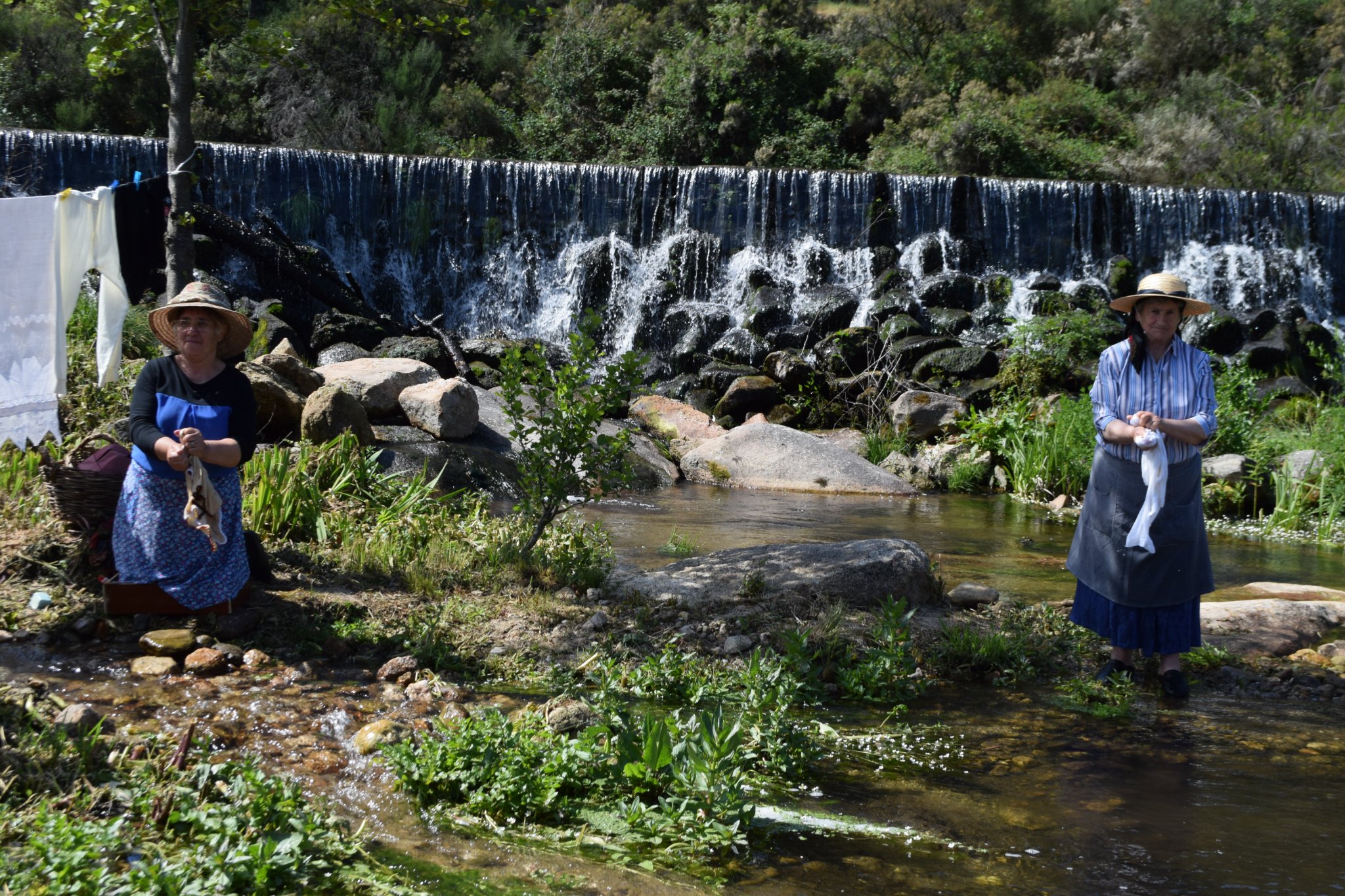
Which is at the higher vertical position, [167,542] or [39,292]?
[39,292]

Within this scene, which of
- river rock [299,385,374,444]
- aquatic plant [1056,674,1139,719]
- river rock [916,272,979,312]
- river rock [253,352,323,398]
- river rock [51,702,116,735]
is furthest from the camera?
river rock [916,272,979,312]

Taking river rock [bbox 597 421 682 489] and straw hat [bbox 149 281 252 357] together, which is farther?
river rock [bbox 597 421 682 489]

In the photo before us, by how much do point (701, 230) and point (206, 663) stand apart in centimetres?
1543

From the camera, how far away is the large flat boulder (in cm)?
1177

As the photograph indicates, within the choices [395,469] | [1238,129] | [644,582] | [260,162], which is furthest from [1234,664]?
Answer: [1238,129]

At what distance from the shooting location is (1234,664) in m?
5.17

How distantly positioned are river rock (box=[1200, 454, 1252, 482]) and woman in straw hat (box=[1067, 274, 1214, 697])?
6.60 m

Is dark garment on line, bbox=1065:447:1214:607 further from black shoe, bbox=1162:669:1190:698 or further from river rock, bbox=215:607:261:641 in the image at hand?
river rock, bbox=215:607:261:641

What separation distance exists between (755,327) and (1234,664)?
39.1 ft

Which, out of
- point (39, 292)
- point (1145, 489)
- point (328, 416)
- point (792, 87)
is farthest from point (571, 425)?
point (792, 87)

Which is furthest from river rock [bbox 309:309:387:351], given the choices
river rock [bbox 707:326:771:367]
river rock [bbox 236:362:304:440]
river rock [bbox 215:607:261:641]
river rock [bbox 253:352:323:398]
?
river rock [bbox 215:607:261:641]

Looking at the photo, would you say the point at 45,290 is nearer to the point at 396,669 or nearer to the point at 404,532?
the point at 404,532

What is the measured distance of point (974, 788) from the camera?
12.0ft

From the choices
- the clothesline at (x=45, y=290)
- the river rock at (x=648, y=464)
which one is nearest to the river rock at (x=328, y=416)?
the clothesline at (x=45, y=290)
